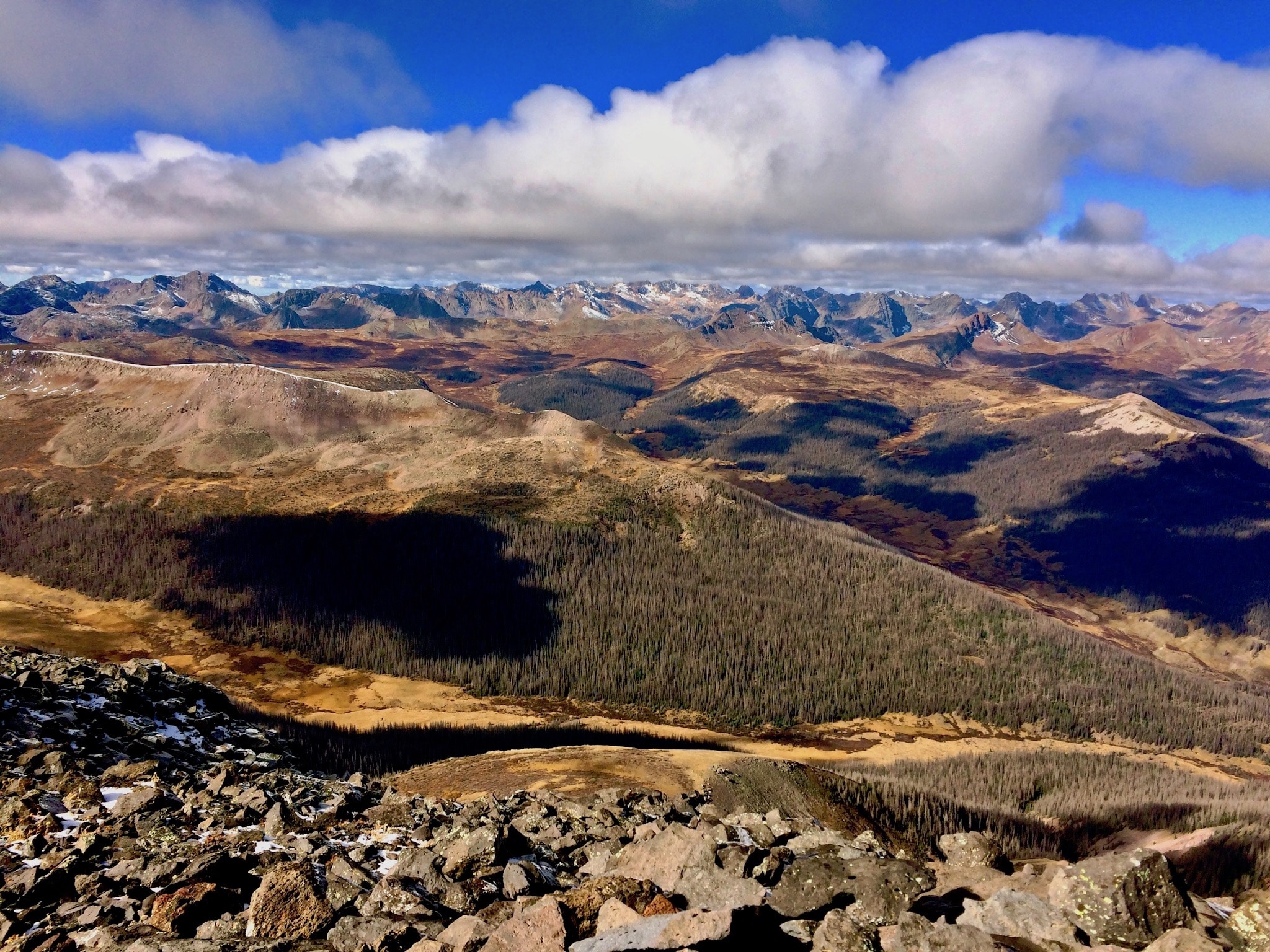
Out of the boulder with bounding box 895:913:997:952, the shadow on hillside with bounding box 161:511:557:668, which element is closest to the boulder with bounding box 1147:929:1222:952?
the boulder with bounding box 895:913:997:952

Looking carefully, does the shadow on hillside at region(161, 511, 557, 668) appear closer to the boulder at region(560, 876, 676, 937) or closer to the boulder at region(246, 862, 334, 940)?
the boulder at region(246, 862, 334, 940)

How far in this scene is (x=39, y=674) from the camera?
6288 cm

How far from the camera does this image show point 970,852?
3234cm

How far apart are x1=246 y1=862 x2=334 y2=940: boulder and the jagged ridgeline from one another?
128 metres

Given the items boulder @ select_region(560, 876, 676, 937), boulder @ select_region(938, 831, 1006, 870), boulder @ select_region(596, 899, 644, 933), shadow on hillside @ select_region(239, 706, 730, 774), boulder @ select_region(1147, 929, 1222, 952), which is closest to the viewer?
boulder @ select_region(1147, 929, 1222, 952)

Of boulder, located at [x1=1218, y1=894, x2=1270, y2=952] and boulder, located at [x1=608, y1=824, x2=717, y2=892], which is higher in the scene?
boulder, located at [x1=1218, y1=894, x2=1270, y2=952]

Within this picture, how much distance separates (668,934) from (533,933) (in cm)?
393

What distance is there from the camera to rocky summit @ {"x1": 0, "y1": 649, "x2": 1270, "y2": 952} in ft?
63.4

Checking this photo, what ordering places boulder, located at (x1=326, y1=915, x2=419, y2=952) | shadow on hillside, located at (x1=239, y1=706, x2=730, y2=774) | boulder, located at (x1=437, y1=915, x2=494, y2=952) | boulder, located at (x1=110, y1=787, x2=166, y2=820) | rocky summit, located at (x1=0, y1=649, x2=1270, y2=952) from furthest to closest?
shadow on hillside, located at (x1=239, y1=706, x2=730, y2=774), boulder, located at (x1=110, y1=787, x2=166, y2=820), boulder, located at (x1=326, y1=915, x2=419, y2=952), rocky summit, located at (x1=0, y1=649, x2=1270, y2=952), boulder, located at (x1=437, y1=915, x2=494, y2=952)

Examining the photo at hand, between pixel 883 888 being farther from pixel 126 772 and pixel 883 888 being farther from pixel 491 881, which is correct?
pixel 126 772

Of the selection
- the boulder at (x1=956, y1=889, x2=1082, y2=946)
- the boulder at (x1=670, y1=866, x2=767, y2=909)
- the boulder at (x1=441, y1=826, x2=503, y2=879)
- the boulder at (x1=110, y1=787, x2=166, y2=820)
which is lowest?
the boulder at (x1=110, y1=787, x2=166, y2=820)

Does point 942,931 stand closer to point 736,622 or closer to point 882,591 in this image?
point 736,622

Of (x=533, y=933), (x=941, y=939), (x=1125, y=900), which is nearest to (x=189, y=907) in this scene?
(x=533, y=933)

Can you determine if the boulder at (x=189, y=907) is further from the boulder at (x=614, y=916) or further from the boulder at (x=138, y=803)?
the boulder at (x=138, y=803)
